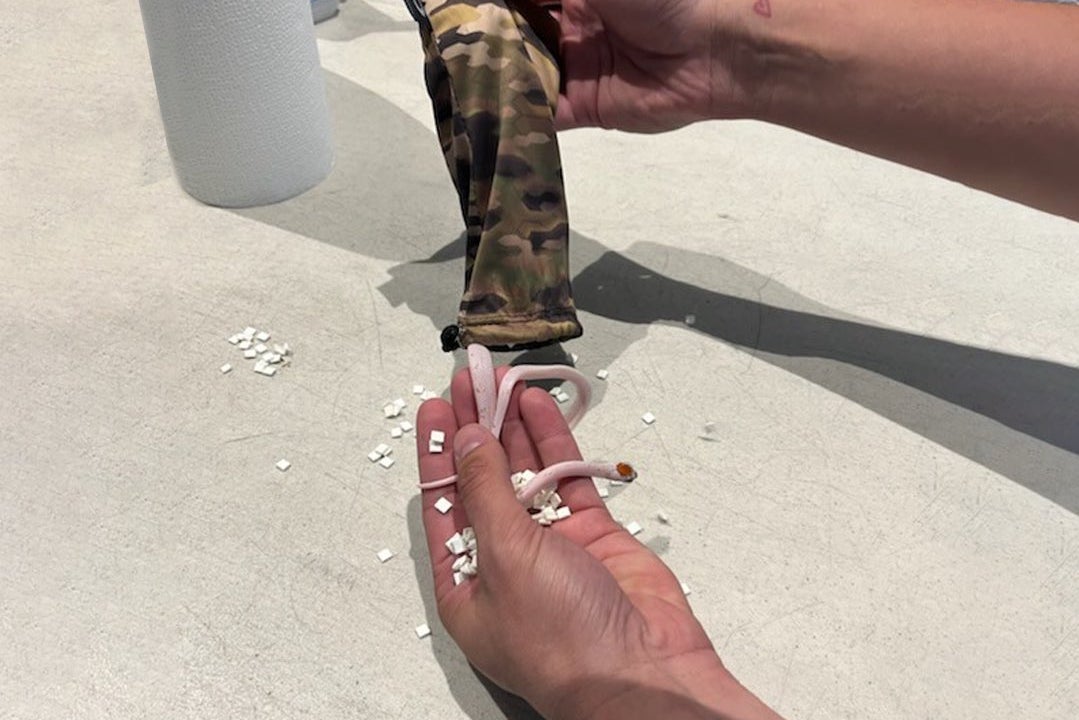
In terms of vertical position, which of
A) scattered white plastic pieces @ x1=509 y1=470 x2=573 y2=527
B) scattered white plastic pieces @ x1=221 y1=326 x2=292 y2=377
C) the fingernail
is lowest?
scattered white plastic pieces @ x1=221 y1=326 x2=292 y2=377

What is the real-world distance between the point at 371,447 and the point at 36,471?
0.90 feet

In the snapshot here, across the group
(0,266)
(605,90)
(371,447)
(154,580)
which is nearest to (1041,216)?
(605,90)

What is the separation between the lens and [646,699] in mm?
577

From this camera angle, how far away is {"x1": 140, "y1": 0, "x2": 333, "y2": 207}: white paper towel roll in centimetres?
97

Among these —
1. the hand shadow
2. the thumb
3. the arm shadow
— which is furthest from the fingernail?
the arm shadow

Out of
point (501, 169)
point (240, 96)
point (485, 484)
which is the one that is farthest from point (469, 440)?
point (240, 96)

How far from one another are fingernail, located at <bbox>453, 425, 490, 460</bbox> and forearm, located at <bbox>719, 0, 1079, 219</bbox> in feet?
1.52

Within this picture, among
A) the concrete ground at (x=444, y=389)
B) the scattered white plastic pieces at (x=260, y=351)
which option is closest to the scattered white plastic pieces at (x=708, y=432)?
the concrete ground at (x=444, y=389)

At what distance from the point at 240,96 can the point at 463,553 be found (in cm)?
59

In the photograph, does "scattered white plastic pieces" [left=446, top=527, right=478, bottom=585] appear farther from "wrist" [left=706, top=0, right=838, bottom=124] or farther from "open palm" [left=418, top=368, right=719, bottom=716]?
"wrist" [left=706, top=0, right=838, bottom=124]

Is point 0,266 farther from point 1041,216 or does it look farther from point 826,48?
point 1041,216

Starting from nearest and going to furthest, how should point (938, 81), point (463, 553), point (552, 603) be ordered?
point (552, 603)
point (463, 553)
point (938, 81)

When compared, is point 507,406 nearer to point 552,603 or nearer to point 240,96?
point 552,603

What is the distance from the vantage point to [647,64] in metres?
0.94
